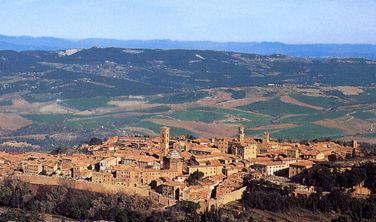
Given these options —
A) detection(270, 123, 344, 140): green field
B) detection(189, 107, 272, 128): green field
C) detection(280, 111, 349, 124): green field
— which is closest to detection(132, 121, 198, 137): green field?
detection(189, 107, 272, 128): green field

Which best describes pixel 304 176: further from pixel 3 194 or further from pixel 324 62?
pixel 324 62

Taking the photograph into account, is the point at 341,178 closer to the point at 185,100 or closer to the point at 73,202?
the point at 73,202

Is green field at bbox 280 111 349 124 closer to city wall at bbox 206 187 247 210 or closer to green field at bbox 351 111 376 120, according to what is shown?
green field at bbox 351 111 376 120

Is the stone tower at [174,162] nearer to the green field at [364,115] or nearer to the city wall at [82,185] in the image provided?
the city wall at [82,185]

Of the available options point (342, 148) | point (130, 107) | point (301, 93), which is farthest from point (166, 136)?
point (301, 93)

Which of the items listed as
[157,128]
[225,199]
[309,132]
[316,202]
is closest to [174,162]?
[225,199]
